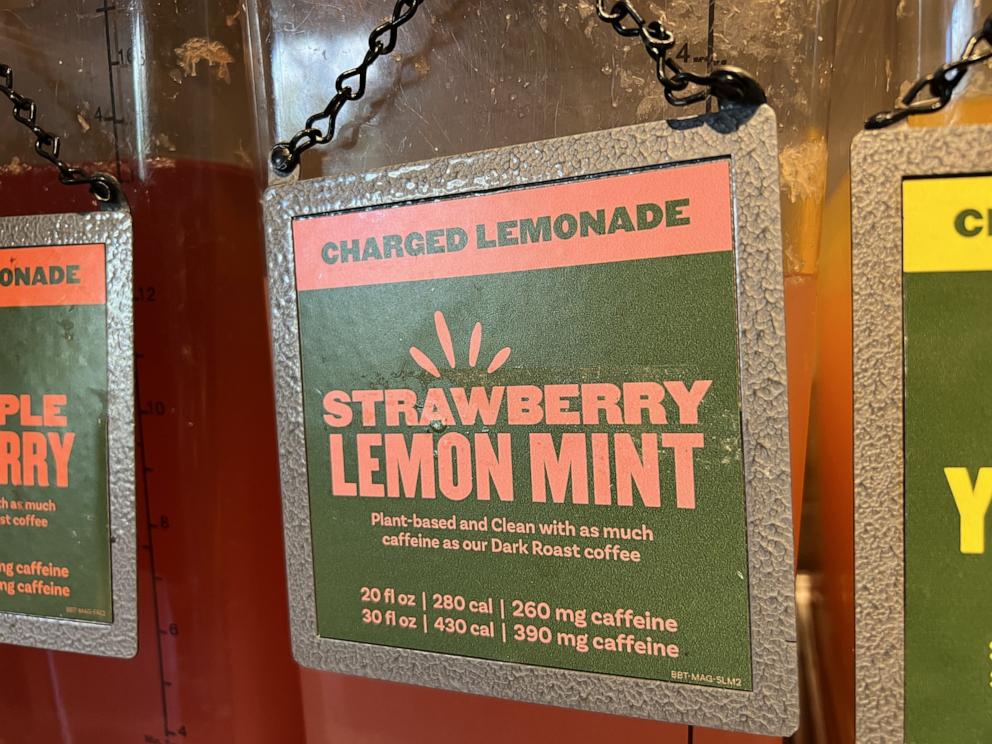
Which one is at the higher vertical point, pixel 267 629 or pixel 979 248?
pixel 979 248

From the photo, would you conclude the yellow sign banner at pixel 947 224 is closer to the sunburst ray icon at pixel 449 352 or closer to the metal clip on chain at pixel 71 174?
the sunburst ray icon at pixel 449 352

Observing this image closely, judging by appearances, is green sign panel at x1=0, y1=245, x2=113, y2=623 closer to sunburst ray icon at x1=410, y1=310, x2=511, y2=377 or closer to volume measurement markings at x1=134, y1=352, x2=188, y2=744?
volume measurement markings at x1=134, y1=352, x2=188, y2=744

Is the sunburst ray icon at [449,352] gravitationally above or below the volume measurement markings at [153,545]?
above

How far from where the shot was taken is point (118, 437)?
408mm

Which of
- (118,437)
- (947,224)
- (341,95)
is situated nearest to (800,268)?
(947,224)

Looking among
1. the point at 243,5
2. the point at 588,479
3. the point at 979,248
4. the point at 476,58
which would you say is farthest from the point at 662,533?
the point at 243,5

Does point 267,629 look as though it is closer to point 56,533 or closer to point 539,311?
point 56,533

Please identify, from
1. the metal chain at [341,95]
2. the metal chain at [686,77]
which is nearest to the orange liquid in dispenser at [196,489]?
the metal chain at [341,95]

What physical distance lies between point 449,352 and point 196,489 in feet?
0.75

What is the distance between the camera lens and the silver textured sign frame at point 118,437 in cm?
41

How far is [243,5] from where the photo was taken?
18.6 inches

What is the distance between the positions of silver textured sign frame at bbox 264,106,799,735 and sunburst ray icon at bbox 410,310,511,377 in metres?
0.06

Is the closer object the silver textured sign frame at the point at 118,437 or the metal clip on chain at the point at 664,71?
the metal clip on chain at the point at 664,71

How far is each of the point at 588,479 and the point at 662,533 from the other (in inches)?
1.5
